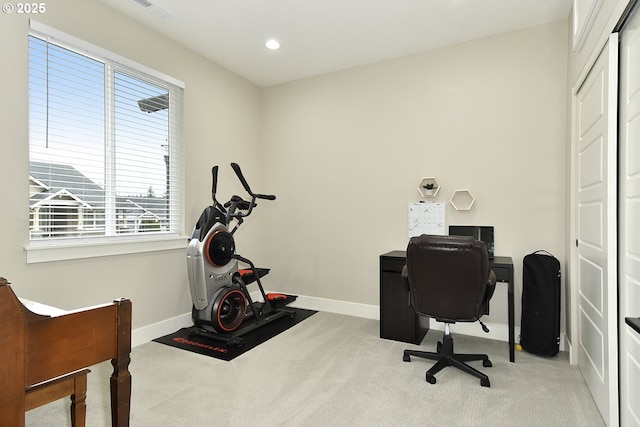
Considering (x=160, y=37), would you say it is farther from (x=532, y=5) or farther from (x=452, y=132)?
(x=532, y=5)

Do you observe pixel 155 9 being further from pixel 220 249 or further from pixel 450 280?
pixel 450 280

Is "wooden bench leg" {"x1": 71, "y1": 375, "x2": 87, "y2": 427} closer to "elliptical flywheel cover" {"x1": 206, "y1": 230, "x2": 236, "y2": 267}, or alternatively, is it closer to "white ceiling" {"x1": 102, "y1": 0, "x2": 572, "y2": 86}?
"elliptical flywheel cover" {"x1": 206, "y1": 230, "x2": 236, "y2": 267}

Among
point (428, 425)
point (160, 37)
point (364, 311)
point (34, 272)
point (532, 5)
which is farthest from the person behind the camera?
point (364, 311)

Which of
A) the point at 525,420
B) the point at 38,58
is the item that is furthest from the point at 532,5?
the point at 38,58

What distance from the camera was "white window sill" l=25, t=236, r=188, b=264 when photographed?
240 cm

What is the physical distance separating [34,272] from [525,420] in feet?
10.5

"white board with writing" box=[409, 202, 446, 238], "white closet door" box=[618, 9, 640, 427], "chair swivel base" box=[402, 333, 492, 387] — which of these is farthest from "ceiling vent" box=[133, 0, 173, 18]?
"chair swivel base" box=[402, 333, 492, 387]

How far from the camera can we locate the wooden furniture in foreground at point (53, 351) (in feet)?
3.24

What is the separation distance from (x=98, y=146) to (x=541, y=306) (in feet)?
12.2

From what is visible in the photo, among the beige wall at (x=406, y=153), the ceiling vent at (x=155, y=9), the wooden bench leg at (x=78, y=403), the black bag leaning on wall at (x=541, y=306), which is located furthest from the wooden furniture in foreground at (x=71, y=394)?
the black bag leaning on wall at (x=541, y=306)

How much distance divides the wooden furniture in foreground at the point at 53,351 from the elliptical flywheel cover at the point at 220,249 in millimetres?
1568

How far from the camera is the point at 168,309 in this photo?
3.34 m

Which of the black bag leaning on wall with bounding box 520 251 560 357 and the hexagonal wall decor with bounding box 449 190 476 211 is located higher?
the hexagonal wall decor with bounding box 449 190 476 211

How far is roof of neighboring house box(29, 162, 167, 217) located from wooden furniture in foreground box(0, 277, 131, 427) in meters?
1.61
